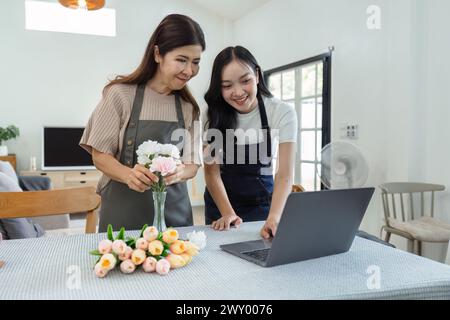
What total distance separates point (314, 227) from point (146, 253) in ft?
1.25

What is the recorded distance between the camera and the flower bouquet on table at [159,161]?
99 cm

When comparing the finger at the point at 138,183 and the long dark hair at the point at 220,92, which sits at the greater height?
the long dark hair at the point at 220,92

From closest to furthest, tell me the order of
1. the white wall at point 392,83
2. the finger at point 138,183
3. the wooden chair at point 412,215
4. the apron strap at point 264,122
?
the finger at point 138,183 < the apron strap at point 264,122 < the wooden chair at point 412,215 < the white wall at point 392,83

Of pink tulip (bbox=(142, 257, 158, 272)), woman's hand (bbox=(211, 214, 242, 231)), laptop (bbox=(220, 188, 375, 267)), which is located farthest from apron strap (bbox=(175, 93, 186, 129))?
pink tulip (bbox=(142, 257, 158, 272))

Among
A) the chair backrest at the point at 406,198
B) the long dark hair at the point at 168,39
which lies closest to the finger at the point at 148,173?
the long dark hair at the point at 168,39

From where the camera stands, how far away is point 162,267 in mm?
874

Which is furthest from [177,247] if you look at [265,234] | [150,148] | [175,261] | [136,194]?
[136,194]

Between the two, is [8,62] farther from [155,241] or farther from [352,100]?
[155,241]

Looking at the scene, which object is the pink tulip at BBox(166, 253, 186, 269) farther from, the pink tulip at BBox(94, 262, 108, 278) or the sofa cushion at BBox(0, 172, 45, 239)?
the sofa cushion at BBox(0, 172, 45, 239)

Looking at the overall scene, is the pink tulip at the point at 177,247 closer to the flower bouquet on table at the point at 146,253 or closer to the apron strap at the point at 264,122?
the flower bouquet on table at the point at 146,253

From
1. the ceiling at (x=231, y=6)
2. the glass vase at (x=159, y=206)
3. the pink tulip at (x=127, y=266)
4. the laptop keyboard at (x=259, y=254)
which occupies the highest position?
the ceiling at (x=231, y=6)

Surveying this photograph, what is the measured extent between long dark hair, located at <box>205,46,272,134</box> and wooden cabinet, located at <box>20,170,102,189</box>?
160 inches

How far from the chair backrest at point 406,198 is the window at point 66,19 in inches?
176
